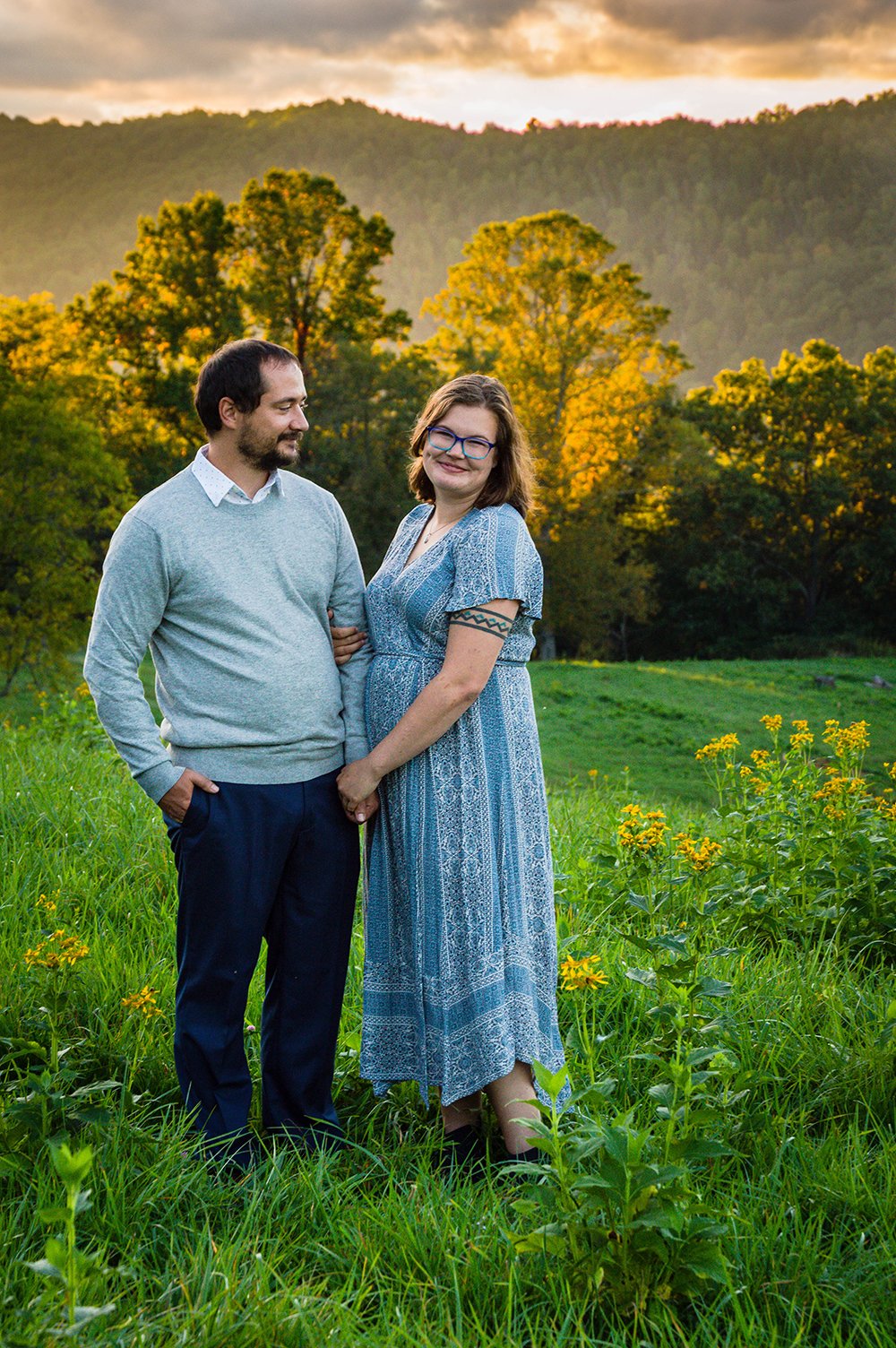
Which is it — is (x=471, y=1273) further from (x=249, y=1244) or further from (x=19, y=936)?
(x=19, y=936)

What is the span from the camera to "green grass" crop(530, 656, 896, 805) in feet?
45.0

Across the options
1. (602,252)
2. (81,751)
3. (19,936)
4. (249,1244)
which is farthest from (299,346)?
(249,1244)

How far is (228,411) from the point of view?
273 cm

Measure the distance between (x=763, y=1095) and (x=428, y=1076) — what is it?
88cm

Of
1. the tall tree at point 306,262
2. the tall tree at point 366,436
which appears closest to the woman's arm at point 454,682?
the tall tree at point 366,436

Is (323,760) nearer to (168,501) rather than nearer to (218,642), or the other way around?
(218,642)

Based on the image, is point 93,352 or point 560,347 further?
point 560,347

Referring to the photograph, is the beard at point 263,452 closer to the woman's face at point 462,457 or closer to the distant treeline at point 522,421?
the woman's face at point 462,457

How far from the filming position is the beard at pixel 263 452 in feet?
8.98

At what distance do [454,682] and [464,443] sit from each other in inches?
23.4

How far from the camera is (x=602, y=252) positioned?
2789cm

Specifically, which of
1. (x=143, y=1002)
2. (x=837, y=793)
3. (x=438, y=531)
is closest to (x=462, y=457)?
(x=438, y=531)

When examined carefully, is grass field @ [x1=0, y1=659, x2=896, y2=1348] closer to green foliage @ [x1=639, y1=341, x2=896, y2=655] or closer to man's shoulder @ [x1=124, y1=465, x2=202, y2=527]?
man's shoulder @ [x1=124, y1=465, x2=202, y2=527]

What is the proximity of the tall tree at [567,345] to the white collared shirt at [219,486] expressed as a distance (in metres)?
24.1
